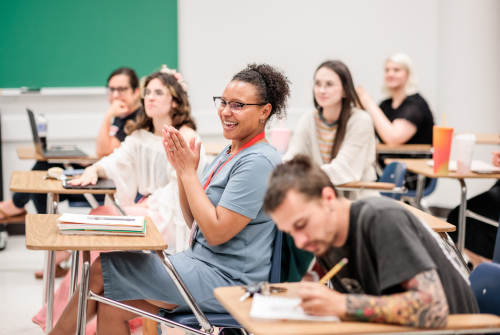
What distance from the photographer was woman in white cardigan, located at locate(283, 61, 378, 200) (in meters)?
3.23

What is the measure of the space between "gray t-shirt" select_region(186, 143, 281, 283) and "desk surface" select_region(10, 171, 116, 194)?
0.92m

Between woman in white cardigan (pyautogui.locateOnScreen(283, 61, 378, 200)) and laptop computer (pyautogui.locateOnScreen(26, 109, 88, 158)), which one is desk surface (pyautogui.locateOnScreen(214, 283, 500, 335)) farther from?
laptop computer (pyautogui.locateOnScreen(26, 109, 88, 158))

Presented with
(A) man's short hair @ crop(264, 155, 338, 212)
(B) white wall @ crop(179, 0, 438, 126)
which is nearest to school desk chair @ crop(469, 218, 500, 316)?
(A) man's short hair @ crop(264, 155, 338, 212)

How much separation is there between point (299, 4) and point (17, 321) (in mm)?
3683

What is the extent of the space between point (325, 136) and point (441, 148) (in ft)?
2.24

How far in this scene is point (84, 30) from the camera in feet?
15.3

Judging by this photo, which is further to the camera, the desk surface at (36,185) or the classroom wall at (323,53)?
the classroom wall at (323,53)

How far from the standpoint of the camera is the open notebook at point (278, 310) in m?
1.17

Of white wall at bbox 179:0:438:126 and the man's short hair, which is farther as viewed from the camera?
white wall at bbox 179:0:438:126

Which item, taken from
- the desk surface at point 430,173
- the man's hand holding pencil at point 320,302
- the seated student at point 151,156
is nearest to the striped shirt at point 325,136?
the desk surface at point 430,173

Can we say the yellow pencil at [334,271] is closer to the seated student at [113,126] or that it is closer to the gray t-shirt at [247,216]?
the gray t-shirt at [247,216]

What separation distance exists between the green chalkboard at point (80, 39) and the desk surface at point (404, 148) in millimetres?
1982

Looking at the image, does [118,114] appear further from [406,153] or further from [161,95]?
[406,153]

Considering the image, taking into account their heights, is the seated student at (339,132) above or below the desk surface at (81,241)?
above
